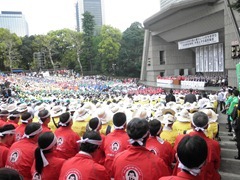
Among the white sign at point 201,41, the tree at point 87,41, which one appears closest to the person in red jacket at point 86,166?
the white sign at point 201,41

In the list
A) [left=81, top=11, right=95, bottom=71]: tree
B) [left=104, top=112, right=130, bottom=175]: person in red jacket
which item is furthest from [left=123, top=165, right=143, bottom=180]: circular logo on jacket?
[left=81, top=11, right=95, bottom=71]: tree

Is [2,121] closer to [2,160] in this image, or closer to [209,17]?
[2,160]

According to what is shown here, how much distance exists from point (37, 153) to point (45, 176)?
0.26 metres

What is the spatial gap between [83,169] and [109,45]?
4164 cm

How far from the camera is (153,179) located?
8.00ft

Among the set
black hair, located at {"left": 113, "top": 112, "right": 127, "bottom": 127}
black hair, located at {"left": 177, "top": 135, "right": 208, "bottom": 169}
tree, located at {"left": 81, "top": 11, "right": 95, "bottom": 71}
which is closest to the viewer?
black hair, located at {"left": 177, "top": 135, "right": 208, "bottom": 169}

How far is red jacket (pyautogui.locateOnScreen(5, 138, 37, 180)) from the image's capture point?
320 centimetres

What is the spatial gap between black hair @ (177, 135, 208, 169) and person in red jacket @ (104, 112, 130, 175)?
1.59 metres

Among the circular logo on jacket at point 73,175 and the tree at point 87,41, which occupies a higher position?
the tree at point 87,41

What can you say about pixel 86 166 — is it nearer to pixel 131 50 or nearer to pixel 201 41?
pixel 201 41

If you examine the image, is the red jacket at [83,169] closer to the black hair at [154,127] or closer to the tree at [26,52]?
the black hair at [154,127]

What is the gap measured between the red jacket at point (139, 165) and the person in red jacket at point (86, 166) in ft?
0.58

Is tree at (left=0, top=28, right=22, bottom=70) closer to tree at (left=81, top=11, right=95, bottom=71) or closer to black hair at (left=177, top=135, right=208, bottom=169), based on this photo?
tree at (left=81, top=11, right=95, bottom=71)

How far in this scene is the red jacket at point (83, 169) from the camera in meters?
2.44
